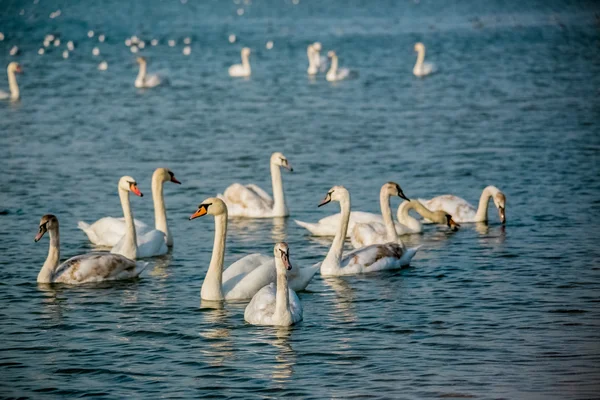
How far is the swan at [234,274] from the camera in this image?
15.0 metres

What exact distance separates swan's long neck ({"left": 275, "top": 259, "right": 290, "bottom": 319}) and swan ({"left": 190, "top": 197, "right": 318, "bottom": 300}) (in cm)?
139

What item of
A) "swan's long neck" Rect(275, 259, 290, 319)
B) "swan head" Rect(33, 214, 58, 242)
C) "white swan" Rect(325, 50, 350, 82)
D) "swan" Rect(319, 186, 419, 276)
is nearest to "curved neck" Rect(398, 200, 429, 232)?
"swan" Rect(319, 186, 419, 276)

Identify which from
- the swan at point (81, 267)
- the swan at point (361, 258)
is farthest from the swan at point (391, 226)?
the swan at point (81, 267)

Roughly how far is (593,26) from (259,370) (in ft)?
181

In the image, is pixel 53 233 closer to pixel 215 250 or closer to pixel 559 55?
pixel 215 250

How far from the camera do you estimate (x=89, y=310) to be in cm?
1491

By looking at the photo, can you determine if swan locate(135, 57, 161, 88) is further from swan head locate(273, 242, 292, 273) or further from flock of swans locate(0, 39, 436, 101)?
swan head locate(273, 242, 292, 273)

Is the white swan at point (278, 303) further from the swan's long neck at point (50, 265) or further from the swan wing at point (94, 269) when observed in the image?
the swan's long neck at point (50, 265)

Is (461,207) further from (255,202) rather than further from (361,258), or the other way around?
(361,258)

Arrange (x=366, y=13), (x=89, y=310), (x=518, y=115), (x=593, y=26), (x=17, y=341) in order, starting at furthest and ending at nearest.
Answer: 1. (x=366, y=13)
2. (x=593, y=26)
3. (x=518, y=115)
4. (x=89, y=310)
5. (x=17, y=341)

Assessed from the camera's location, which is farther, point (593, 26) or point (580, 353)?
point (593, 26)

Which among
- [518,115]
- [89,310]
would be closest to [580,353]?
[89,310]

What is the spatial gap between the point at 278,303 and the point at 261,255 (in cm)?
208

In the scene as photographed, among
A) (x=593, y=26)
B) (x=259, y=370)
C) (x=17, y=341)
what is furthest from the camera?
(x=593, y=26)
